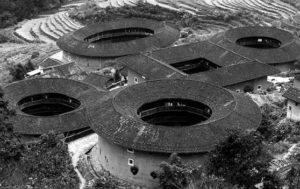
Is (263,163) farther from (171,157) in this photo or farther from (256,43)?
(256,43)

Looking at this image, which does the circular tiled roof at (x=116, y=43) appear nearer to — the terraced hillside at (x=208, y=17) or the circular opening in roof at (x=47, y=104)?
the terraced hillside at (x=208, y=17)

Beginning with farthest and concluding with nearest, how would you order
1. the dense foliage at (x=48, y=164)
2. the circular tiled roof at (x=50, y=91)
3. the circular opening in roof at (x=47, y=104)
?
the circular opening in roof at (x=47, y=104), the circular tiled roof at (x=50, y=91), the dense foliage at (x=48, y=164)

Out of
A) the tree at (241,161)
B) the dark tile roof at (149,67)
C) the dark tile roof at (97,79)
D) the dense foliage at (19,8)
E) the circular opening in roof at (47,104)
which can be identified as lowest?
the dense foliage at (19,8)

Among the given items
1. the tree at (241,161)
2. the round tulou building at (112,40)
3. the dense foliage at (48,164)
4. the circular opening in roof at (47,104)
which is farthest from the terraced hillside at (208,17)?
the tree at (241,161)

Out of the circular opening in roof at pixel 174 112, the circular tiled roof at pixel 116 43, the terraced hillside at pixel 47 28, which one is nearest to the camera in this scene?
the circular opening in roof at pixel 174 112

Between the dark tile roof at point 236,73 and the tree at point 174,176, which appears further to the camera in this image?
the dark tile roof at point 236,73

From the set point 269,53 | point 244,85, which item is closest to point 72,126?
point 244,85

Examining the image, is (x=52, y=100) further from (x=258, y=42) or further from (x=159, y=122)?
(x=258, y=42)

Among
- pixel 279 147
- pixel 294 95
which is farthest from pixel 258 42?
pixel 279 147
